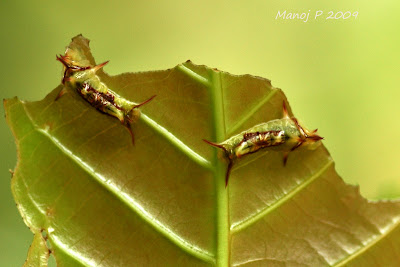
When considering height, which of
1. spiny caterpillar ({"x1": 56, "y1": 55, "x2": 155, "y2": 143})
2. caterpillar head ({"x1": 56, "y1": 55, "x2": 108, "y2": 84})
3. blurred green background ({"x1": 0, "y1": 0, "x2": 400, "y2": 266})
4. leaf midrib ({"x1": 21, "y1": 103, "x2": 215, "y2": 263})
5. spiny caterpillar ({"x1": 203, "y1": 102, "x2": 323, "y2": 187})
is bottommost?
leaf midrib ({"x1": 21, "y1": 103, "x2": 215, "y2": 263})

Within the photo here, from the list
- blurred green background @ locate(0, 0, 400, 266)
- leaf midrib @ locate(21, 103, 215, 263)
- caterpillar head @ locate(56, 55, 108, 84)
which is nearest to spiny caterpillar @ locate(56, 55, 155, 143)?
caterpillar head @ locate(56, 55, 108, 84)

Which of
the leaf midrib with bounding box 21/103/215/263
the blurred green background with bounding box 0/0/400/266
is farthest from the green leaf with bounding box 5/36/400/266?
the blurred green background with bounding box 0/0/400/266

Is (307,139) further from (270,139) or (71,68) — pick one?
(71,68)

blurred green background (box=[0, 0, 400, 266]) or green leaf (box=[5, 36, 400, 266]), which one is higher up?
blurred green background (box=[0, 0, 400, 266])

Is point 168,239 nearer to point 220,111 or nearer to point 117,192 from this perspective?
point 117,192

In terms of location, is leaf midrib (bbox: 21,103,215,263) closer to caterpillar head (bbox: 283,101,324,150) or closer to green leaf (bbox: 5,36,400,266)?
green leaf (bbox: 5,36,400,266)

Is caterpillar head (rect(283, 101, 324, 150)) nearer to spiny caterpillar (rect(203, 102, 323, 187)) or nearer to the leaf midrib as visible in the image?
spiny caterpillar (rect(203, 102, 323, 187))

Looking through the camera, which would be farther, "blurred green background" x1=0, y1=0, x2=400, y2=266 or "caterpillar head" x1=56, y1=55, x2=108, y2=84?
"blurred green background" x1=0, y1=0, x2=400, y2=266
